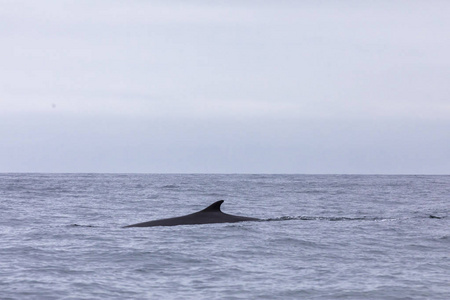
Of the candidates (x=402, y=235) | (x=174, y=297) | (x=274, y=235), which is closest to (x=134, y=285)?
(x=174, y=297)

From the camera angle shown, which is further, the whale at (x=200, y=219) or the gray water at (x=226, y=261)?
the whale at (x=200, y=219)

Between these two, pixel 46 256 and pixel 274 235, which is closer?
pixel 46 256

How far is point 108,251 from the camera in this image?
13562 mm

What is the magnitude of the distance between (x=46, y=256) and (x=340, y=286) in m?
5.77

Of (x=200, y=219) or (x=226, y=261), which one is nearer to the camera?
(x=226, y=261)

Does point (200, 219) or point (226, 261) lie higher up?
point (200, 219)

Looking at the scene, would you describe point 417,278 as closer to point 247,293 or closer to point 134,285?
point 247,293

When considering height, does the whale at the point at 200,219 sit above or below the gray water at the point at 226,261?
above

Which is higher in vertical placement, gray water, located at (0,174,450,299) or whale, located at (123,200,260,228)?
whale, located at (123,200,260,228)

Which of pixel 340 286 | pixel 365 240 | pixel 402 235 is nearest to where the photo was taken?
pixel 340 286

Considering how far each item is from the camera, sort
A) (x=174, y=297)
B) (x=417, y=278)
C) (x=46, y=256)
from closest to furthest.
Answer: (x=174, y=297)
(x=417, y=278)
(x=46, y=256)

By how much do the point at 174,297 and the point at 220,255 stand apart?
3.92m

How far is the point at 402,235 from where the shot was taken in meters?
17.2

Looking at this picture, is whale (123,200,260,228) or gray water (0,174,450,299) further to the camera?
whale (123,200,260,228)
